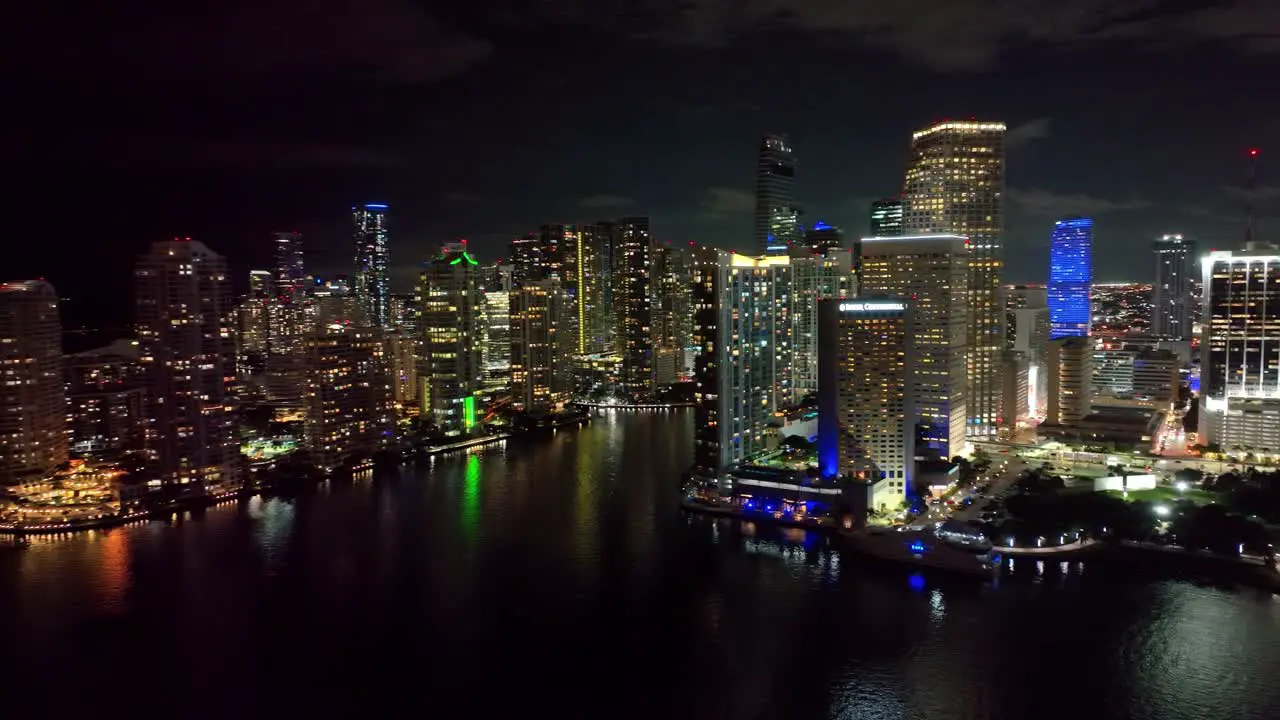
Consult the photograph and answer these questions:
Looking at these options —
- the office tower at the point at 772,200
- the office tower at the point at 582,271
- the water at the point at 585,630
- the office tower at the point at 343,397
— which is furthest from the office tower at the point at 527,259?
the water at the point at 585,630

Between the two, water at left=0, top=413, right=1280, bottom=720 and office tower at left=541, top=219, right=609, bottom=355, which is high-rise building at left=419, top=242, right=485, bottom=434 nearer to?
water at left=0, top=413, right=1280, bottom=720

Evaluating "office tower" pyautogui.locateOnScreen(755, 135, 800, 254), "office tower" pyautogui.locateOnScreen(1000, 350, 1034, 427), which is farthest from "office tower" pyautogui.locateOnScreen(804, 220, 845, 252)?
"office tower" pyautogui.locateOnScreen(1000, 350, 1034, 427)

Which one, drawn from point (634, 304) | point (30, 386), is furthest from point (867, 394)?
point (634, 304)

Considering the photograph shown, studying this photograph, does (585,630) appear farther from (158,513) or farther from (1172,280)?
(1172,280)

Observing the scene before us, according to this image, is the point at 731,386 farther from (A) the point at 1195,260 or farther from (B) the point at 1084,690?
(A) the point at 1195,260

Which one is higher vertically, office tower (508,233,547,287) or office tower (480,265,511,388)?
office tower (508,233,547,287)
